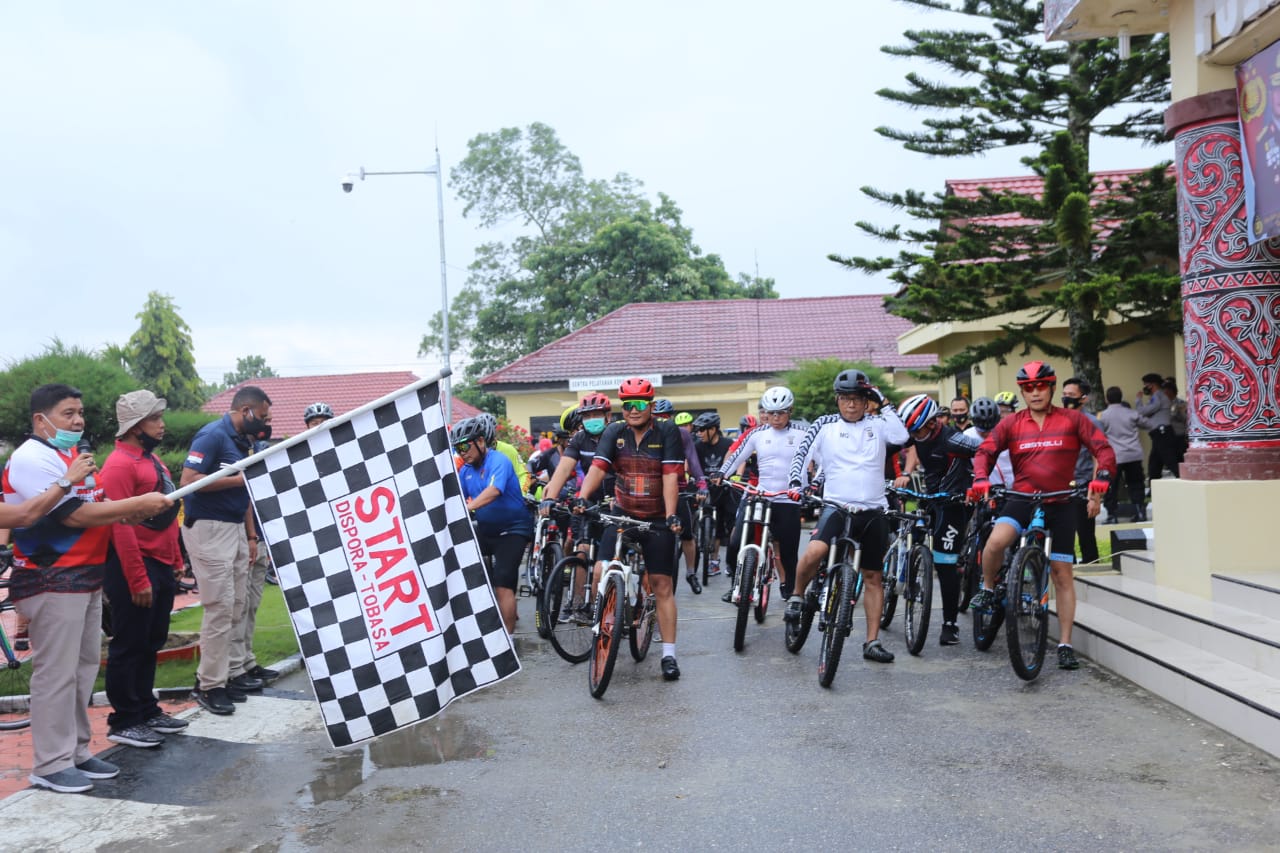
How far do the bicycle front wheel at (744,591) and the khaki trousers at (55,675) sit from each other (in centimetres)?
466

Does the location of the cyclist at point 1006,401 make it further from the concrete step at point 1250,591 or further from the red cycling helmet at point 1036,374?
the concrete step at point 1250,591

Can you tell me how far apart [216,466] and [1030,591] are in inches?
214

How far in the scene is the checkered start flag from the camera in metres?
5.17

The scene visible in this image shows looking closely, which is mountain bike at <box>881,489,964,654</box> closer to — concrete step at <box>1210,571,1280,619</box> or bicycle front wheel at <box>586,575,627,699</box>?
concrete step at <box>1210,571,1280,619</box>

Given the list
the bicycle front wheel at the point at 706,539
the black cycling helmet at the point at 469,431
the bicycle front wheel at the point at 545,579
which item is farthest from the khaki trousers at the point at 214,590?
the bicycle front wheel at the point at 706,539

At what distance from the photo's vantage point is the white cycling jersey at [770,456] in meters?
10.3

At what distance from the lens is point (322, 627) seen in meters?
5.18

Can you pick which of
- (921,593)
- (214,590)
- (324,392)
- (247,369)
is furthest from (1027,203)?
(247,369)

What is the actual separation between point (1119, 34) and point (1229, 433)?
4.36m

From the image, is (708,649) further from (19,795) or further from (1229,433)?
(19,795)

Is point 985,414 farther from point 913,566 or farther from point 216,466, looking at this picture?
point 216,466

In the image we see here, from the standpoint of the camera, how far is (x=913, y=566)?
336 inches

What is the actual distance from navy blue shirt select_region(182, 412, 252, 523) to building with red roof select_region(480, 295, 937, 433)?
81.8 ft

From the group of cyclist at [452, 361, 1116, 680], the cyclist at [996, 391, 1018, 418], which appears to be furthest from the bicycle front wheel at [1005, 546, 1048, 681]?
the cyclist at [996, 391, 1018, 418]
